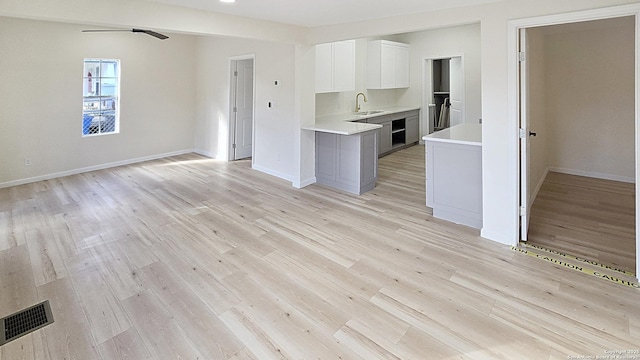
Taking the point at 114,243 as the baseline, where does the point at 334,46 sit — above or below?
above

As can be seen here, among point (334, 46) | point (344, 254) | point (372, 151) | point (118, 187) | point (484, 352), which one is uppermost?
point (334, 46)

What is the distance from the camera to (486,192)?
343 cm

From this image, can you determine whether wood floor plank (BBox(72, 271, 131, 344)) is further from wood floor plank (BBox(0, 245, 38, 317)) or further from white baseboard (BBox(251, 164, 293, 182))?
white baseboard (BBox(251, 164, 293, 182))

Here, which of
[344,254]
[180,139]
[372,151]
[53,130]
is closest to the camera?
[344,254]

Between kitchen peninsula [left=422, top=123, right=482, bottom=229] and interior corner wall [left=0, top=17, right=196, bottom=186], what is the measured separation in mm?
5784

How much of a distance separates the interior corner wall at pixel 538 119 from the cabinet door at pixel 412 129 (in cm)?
309

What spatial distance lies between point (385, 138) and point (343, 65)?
1996 mm

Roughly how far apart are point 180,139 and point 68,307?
19.2ft

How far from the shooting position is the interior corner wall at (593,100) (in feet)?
17.2

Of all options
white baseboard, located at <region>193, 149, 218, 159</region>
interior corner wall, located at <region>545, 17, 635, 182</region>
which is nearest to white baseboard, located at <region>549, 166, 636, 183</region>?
interior corner wall, located at <region>545, 17, 635, 182</region>

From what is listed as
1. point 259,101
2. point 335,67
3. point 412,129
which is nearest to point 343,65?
point 335,67

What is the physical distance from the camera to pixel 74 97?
595cm

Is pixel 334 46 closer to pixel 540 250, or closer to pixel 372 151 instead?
pixel 372 151

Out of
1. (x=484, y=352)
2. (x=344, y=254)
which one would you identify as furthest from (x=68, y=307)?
(x=484, y=352)
